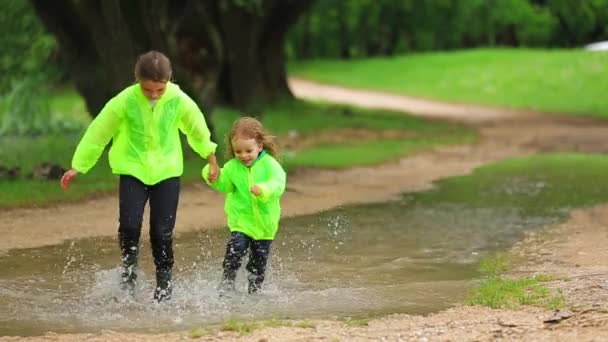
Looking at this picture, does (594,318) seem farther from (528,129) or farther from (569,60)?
(569,60)

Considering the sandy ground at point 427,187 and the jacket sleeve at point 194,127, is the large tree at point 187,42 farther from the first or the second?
the jacket sleeve at point 194,127

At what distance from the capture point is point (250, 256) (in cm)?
816

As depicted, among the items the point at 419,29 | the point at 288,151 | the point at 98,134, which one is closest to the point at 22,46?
the point at 288,151

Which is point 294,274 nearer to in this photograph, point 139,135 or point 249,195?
point 249,195

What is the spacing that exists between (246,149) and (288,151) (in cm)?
1331

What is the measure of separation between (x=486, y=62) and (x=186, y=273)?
122 feet

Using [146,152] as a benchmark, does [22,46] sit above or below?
above

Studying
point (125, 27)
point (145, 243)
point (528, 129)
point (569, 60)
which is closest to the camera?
point (145, 243)

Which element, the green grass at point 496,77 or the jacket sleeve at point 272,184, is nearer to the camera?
the jacket sleeve at point 272,184

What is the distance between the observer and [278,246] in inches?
424

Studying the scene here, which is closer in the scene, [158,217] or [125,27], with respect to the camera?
[158,217]

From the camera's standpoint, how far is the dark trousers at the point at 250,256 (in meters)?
7.97

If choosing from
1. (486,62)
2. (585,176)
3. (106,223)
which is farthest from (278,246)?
(486,62)

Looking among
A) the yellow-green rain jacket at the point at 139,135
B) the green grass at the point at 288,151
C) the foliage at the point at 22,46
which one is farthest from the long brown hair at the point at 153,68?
the foliage at the point at 22,46
